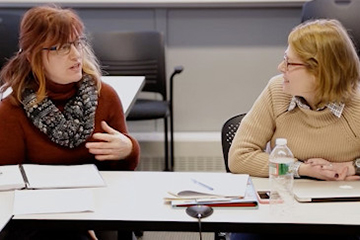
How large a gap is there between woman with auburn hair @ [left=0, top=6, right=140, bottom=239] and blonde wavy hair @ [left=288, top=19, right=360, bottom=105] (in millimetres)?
691

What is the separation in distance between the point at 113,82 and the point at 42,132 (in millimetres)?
1158

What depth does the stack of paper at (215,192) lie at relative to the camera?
162cm

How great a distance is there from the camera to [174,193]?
5.57ft

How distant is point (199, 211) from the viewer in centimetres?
156

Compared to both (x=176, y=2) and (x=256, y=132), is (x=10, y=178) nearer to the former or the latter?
(x=256, y=132)

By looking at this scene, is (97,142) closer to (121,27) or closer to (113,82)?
(113,82)

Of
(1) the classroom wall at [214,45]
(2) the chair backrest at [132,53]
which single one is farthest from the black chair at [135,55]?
(1) the classroom wall at [214,45]

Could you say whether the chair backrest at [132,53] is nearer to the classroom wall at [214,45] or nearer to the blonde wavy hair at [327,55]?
the classroom wall at [214,45]

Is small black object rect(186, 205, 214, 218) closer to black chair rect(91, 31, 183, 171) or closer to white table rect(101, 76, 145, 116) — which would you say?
white table rect(101, 76, 145, 116)

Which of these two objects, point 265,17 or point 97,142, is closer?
point 97,142

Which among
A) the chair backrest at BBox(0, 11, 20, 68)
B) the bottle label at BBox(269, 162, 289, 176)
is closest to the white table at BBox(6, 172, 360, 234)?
the bottle label at BBox(269, 162, 289, 176)

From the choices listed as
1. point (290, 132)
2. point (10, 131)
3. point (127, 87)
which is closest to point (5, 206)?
point (10, 131)

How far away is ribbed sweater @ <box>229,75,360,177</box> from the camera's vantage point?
6.17 feet

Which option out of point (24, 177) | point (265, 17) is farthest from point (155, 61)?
point (24, 177)
